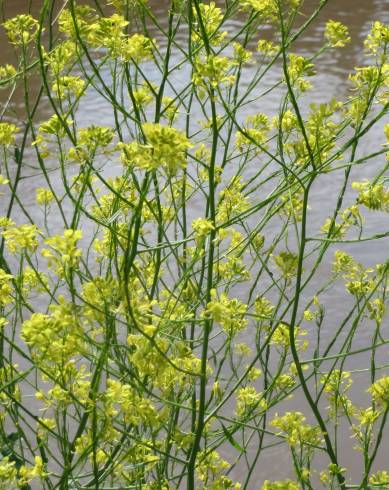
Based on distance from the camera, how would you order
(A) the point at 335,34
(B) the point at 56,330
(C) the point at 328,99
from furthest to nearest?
(C) the point at 328,99
(A) the point at 335,34
(B) the point at 56,330

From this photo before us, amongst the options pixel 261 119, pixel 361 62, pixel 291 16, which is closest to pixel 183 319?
pixel 291 16

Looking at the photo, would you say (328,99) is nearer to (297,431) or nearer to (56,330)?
(297,431)

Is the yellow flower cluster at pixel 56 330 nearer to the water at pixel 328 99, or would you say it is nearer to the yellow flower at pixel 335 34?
the water at pixel 328 99

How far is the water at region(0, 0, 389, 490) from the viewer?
2584mm

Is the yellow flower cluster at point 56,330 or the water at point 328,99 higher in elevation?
the water at point 328,99

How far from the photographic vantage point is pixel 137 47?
1373mm

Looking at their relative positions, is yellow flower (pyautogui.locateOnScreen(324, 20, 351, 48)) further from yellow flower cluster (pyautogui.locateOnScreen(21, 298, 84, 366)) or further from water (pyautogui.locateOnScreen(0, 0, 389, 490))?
yellow flower cluster (pyautogui.locateOnScreen(21, 298, 84, 366))

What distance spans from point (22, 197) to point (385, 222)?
1507 mm

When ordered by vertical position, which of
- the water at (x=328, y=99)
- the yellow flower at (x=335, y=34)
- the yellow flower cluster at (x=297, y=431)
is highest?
the water at (x=328, y=99)

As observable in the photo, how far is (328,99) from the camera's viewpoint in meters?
4.63

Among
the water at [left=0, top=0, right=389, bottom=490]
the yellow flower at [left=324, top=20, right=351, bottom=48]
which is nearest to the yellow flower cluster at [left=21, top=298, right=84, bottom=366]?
the water at [left=0, top=0, right=389, bottom=490]

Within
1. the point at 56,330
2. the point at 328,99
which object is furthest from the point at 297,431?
the point at 328,99

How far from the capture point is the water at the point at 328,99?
2.58 metres

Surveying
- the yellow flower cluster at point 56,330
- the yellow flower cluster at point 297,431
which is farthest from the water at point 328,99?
the yellow flower cluster at point 297,431
